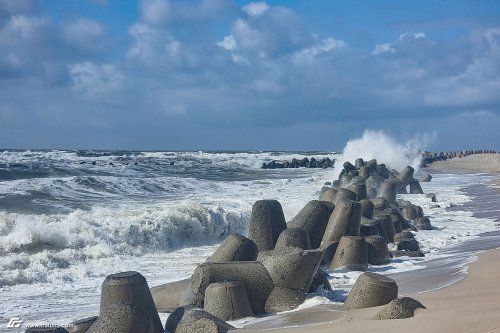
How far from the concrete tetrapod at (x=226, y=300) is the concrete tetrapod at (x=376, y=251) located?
3549 millimetres

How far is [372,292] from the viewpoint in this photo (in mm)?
6512

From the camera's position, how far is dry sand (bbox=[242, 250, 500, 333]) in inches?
199

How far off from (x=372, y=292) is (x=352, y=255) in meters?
3.02

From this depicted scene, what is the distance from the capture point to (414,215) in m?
15.9

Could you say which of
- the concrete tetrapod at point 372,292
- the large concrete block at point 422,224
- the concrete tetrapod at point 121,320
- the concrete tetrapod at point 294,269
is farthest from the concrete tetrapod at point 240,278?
the large concrete block at point 422,224

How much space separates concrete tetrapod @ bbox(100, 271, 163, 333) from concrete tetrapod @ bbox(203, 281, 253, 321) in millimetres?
663

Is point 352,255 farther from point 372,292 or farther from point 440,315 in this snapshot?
point 440,315

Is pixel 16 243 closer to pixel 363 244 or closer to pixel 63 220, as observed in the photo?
pixel 63 220

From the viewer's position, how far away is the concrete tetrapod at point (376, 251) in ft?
32.5

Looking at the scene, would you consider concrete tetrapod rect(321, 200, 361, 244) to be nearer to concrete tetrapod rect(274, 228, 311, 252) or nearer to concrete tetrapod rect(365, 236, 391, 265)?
concrete tetrapod rect(365, 236, 391, 265)

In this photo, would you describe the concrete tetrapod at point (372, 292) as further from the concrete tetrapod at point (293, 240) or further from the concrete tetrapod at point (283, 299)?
the concrete tetrapod at point (293, 240)

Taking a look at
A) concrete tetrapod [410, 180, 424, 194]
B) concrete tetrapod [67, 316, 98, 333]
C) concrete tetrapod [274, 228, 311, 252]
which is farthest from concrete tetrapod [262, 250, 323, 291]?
concrete tetrapod [410, 180, 424, 194]

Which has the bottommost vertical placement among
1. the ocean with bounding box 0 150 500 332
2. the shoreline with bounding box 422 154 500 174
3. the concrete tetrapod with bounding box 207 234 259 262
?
the ocean with bounding box 0 150 500 332

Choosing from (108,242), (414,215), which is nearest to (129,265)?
(108,242)
